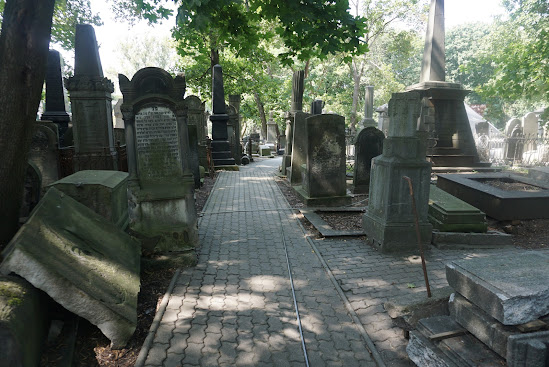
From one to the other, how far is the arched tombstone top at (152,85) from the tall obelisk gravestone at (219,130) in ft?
37.3

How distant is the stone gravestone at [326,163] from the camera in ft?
28.7

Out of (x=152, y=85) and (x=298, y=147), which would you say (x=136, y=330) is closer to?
(x=152, y=85)

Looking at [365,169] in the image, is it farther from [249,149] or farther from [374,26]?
[374,26]

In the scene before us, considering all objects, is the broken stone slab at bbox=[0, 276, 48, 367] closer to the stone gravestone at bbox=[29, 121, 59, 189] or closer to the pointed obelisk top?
the stone gravestone at bbox=[29, 121, 59, 189]

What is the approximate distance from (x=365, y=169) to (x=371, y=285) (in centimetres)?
616

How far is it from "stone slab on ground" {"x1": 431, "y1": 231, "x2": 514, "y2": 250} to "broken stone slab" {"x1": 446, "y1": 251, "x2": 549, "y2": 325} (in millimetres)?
2925

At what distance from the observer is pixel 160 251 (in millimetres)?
5141

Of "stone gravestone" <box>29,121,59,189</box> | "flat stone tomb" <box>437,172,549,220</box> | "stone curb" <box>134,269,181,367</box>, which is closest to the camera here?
"stone curb" <box>134,269,181,367</box>

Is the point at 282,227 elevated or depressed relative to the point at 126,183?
depressed

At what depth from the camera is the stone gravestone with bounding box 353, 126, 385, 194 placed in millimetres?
10156

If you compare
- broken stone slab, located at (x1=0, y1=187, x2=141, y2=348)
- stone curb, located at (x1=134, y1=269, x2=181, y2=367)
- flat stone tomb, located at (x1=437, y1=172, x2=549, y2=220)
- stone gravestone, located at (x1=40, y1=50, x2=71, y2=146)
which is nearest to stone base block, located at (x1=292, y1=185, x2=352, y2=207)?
flat stone tomb, located at (x1=437, y1=172, x2=549, y2=220)

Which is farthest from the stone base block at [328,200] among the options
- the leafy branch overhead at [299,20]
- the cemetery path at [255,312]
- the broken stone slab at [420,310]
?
the broken stone slab at [420,310]

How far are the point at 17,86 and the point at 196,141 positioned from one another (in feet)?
24.9

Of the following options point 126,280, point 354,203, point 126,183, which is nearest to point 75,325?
point 126,280
